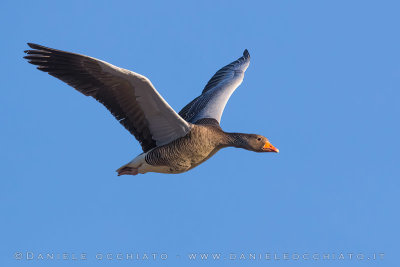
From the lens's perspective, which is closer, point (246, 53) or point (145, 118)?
point (145, 118)

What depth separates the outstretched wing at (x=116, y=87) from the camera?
11.4 meters

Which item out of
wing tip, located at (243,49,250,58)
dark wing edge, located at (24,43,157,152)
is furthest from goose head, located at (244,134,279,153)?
wing tip, located at (243,49,250,58)

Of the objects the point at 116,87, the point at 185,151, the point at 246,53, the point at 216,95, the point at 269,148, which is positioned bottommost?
the point at 185,151

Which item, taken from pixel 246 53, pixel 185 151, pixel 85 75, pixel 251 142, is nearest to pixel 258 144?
pixel 251 142

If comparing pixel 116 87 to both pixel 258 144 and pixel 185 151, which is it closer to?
pixel 185 151

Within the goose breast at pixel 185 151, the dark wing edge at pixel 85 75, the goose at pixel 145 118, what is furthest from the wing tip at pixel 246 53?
the dark wing edge at pixel 85 75

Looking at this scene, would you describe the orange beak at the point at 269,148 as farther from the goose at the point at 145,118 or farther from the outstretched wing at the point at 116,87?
the outstretched wing at the point at 116,87

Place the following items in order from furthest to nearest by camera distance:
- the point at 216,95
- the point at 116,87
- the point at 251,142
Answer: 1. the point at 216,95
2. the point at 251,142
3. the point at 116,87

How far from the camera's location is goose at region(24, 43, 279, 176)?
11461 millimetres

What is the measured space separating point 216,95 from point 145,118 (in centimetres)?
330

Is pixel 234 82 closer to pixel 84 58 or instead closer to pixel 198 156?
pixel 198 156

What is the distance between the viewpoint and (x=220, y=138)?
12742mm

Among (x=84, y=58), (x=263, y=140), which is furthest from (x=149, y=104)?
(x=263, y=140)

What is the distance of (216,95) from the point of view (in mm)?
15258
